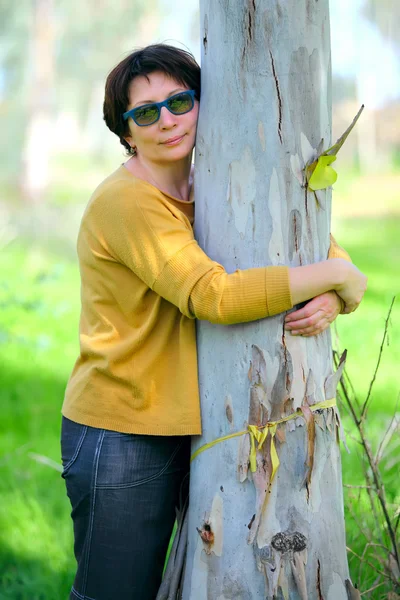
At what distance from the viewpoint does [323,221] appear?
2.10 m

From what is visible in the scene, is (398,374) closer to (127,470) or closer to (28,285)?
(127,470)

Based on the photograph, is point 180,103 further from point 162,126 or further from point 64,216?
point 64,216

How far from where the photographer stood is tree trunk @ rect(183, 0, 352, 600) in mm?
1968

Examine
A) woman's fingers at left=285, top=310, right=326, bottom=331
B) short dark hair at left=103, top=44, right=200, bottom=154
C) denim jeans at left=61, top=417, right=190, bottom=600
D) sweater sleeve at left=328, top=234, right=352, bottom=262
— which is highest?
short dark hair at left=103, top=44, right=200, bottom=154

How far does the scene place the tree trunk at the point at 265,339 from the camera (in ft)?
6.46

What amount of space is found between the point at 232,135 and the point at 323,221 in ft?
1.16

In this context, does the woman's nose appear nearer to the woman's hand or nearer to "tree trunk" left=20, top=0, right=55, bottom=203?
the woman's hand

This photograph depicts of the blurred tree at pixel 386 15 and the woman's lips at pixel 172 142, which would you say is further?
the blurred tree at pixel 386 15

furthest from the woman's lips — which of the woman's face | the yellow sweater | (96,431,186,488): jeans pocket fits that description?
(96,431,186,488): jeans pocket

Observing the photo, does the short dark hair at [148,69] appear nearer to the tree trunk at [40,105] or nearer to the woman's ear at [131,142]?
the woman's ear at [131,142]

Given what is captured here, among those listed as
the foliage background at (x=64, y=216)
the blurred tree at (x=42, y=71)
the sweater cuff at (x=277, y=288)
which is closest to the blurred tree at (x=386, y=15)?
Result: the foliage background at (x=64, y=216)

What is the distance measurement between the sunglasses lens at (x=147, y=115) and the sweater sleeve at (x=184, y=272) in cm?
22

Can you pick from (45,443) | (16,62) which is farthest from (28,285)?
(16,62)

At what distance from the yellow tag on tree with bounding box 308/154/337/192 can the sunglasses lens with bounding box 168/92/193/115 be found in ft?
1.34
